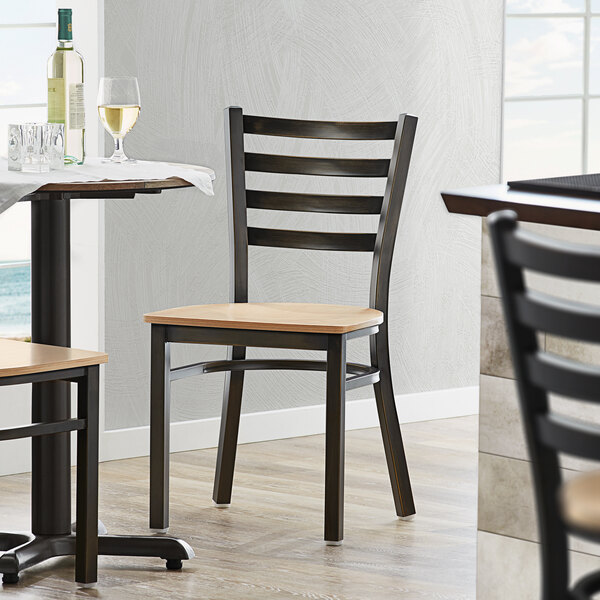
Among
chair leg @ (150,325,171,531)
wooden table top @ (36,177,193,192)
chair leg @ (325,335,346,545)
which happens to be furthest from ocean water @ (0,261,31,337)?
wooden table top @ (36,177,193,192)

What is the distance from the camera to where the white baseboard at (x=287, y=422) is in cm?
345

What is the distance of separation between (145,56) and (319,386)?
111cm

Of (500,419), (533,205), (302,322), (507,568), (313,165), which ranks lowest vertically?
(507,568)

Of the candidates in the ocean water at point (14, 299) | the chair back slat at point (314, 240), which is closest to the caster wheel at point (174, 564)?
the chair back slat at point (314, 240)

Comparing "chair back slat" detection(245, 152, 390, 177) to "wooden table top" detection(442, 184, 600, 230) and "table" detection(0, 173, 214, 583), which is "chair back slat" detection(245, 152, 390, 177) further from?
"wooden table top" detection(442, 184, 600, 230)

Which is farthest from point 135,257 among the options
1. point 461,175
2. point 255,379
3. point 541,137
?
point 541,137

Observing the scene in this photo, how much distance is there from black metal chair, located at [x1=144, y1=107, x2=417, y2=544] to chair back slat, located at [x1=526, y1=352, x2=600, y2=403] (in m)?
1.57

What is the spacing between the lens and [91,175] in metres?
2.18

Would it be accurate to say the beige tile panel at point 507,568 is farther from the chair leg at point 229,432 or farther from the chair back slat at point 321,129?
the chair back slat at point 321,129

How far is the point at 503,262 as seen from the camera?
963 mm

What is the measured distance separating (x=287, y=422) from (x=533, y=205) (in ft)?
6.51

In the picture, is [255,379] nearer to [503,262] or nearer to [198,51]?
[198,51]

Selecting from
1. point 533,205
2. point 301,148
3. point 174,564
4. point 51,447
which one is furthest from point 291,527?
point 301,148

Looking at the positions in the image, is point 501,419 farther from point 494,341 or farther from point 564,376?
point 564,376
